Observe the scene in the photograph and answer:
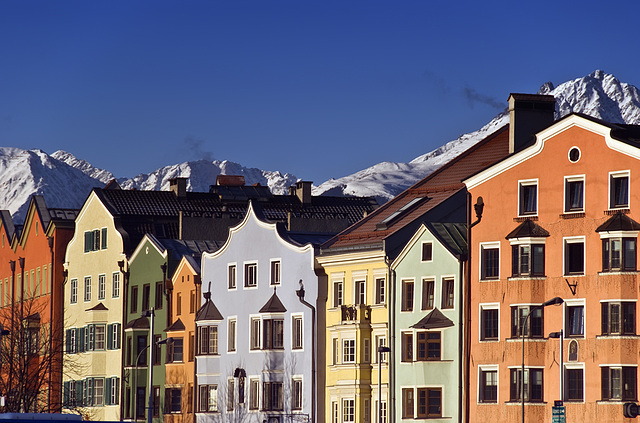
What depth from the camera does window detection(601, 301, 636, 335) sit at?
86438 millimetres

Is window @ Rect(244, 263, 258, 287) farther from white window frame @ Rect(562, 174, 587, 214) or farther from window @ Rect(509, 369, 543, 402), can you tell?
white window frame @ Rect(562, 174, 587, 214)

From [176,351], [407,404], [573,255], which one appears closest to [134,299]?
[176,351]

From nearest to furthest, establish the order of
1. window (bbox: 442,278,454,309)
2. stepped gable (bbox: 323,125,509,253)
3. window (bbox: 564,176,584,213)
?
1. window (bbox: 564,176,584,213)
2. window (bbox: 442,278,454,309)
3. stepped gable (bbox: 323,125,509,253)

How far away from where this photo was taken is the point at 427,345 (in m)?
95.9

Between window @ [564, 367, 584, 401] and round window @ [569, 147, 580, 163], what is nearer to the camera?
window @ [564, 367, 584, 401]

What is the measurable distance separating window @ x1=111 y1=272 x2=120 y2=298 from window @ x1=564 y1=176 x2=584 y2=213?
Result: 47.0 meters

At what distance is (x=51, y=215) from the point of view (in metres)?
144

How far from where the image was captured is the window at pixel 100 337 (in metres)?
128

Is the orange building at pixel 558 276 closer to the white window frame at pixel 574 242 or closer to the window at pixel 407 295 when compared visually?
the white window frame at pixel 574 242

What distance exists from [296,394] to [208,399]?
31.9 feet

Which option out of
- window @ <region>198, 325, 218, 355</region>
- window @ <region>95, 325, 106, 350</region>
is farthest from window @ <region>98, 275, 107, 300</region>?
window @ <region>198, 325, 218, 355</region>

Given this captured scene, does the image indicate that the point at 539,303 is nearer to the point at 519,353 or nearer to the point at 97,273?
the point at 519,353

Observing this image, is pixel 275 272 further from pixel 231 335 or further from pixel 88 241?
pixel 88 241

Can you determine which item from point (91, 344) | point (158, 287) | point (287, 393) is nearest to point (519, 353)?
point (287, 393)
